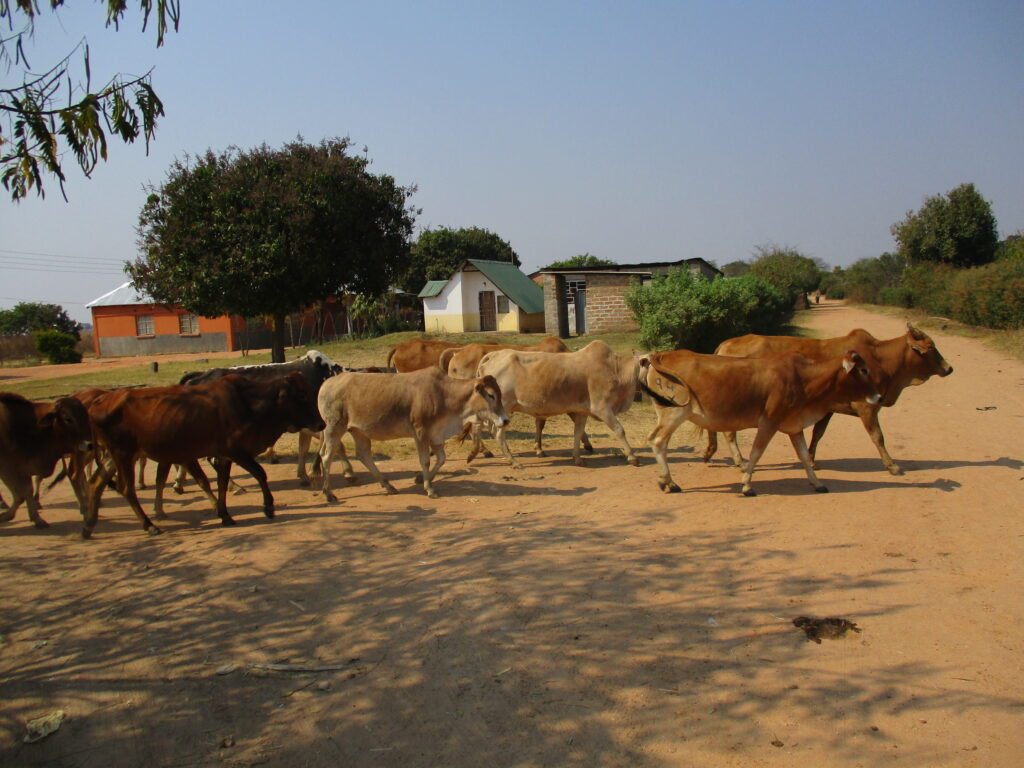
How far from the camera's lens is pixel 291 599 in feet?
20.7

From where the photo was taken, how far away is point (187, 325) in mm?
44938

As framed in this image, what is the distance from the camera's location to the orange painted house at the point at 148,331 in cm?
4444

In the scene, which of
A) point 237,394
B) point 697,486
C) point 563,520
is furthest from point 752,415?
point 237,394

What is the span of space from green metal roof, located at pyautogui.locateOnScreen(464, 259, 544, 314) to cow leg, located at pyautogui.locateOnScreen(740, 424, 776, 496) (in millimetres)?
32726

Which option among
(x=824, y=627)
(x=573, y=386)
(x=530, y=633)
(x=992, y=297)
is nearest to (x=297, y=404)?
(x=573, y=386)

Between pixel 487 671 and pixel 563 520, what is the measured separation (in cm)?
330

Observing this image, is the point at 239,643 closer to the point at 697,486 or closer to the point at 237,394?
the point at 237,394

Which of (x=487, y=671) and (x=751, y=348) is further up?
(x=751, y=348)

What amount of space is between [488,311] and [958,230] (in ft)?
95.5

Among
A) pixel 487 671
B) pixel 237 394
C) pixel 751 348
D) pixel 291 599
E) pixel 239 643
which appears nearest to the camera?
pixel 487 671

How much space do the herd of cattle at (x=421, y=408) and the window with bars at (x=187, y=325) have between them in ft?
116

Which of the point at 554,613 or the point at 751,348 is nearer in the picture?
the point at 554,613

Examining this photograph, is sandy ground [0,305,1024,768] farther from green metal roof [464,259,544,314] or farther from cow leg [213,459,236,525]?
green metal roof [464,259,544,314]

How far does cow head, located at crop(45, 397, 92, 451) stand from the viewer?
8.26 m
